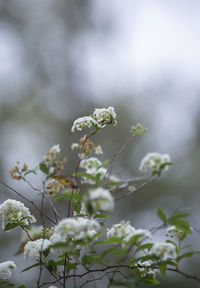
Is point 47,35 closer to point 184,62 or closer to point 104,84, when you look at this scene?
point 104,84

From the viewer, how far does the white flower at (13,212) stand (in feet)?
4.04

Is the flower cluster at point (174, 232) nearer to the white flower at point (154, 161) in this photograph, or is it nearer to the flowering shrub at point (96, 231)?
the flowering shrub at point (96, 231)

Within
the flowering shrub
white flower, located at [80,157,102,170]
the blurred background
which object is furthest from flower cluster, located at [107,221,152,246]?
the blurred background

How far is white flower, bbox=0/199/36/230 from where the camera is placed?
4.04ft

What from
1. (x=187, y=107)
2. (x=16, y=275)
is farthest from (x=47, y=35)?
(x=16, y=275)

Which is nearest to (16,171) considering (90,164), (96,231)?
(90,164)

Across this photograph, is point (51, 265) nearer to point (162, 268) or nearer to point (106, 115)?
point (162, 268)

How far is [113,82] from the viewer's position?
26.4ft

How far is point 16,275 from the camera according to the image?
3775 millimetres

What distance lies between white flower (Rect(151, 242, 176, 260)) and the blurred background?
434cm

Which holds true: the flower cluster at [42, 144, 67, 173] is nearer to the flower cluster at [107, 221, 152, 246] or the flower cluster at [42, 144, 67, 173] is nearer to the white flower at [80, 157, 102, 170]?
the white flower at [80, 157, 102, 170]

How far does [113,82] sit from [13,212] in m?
6.99

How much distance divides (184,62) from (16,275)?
5.78 m

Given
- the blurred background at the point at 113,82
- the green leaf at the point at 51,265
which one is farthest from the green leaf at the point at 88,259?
the blurred background at the point at 113,82
